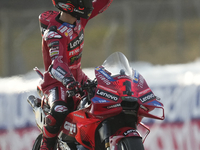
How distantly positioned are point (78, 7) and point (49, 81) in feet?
2.89

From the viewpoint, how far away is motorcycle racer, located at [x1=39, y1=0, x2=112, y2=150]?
3.62 m

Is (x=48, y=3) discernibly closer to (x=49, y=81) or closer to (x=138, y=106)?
(x=49, y=81)

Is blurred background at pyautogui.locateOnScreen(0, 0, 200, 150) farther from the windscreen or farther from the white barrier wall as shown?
the windscreen

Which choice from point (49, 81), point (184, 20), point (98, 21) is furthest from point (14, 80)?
point (184, 20)

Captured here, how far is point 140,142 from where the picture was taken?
124 inches

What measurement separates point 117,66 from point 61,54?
23.4 inches

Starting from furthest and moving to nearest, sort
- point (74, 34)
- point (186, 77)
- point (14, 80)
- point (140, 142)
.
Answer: point (14, 80), point (186, 77), point (74, 34), point (140, 142)

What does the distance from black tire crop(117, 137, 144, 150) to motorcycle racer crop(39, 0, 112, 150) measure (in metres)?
0.72

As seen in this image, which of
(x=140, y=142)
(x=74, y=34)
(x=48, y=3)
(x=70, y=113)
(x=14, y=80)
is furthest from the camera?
(x=48, y=3)

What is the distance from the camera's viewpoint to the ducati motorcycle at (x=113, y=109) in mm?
3107

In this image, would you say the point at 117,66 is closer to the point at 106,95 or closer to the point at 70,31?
the point at 106,95

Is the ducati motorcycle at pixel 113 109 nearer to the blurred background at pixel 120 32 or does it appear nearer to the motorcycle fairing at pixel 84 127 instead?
the motorcycle fairing at pixel 84 127

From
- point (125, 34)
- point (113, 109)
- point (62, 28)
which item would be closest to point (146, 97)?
point (113, 109)

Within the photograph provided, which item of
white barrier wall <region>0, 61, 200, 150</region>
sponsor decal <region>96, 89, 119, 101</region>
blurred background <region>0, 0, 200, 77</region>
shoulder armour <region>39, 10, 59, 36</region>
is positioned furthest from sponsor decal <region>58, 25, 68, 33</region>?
blurred background <region>0, 0, 200, 77</region>
